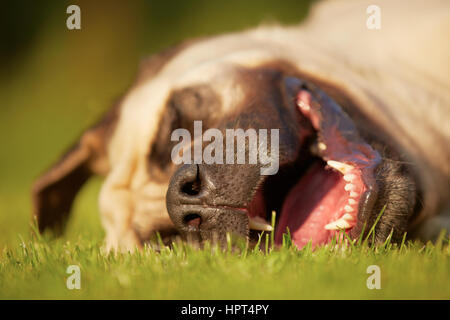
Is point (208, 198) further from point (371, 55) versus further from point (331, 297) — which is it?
point (371, 55)

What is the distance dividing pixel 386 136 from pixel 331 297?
1.09m

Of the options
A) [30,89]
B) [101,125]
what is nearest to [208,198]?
[101,125]

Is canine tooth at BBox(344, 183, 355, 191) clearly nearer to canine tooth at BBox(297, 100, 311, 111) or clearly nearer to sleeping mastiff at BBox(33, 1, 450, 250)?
sleeping mastiff at BBox(33, 1, 450, 250)

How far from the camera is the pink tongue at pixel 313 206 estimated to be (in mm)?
2352

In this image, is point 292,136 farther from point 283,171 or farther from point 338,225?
point 338,225

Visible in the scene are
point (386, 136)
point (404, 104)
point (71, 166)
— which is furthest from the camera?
point (71, 166)

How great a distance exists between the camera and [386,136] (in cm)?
256

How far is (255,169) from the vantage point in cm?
221

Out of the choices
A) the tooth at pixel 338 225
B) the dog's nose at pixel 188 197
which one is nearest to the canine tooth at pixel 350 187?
the tooth at pixel 338 225

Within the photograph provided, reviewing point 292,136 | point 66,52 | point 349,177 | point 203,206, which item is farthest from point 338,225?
point 66,52

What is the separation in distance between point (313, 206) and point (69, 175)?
58.5 inches

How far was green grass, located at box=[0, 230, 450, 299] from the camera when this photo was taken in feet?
5.70

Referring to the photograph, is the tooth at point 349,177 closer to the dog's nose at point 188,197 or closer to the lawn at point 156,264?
the lawn at point 156,264

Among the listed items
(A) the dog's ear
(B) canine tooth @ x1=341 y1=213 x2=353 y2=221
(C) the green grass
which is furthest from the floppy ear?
(B) canine tooth @ x1=341 y1=213 x2=353 y2=221
